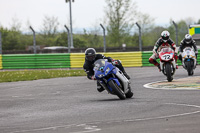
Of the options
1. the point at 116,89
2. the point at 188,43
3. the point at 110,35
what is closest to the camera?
the point at 116,89

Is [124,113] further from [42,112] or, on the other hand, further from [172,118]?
[42,112]

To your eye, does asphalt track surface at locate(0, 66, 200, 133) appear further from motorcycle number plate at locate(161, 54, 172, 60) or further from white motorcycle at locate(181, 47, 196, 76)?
white motorcycle at locate(181, 47, 196, 76)

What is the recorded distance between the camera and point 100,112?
878 centimetres

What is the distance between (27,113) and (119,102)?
83.2 inches

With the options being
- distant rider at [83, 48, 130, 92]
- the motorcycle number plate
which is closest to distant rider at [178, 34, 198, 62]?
the motorcycle number plate

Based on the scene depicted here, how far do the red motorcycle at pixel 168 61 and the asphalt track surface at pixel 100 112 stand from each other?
2.07m

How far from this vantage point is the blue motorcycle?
1087cm

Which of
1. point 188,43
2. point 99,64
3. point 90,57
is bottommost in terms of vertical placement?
point 99,64

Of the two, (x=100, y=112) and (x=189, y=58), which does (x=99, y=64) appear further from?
(x=189, y=58)

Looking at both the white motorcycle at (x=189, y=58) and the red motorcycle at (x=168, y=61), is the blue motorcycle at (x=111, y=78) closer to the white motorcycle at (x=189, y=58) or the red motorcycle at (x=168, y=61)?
the red motorcycle at (x=168, y=61)

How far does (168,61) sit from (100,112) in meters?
6.53

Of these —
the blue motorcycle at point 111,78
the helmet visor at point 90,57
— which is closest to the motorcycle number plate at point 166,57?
the blue motorcycle at point 111,78

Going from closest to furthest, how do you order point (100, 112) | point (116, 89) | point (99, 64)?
point (100, 112), point (116, 89), point (99, 64)

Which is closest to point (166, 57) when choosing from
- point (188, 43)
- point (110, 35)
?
point (188, 43)
